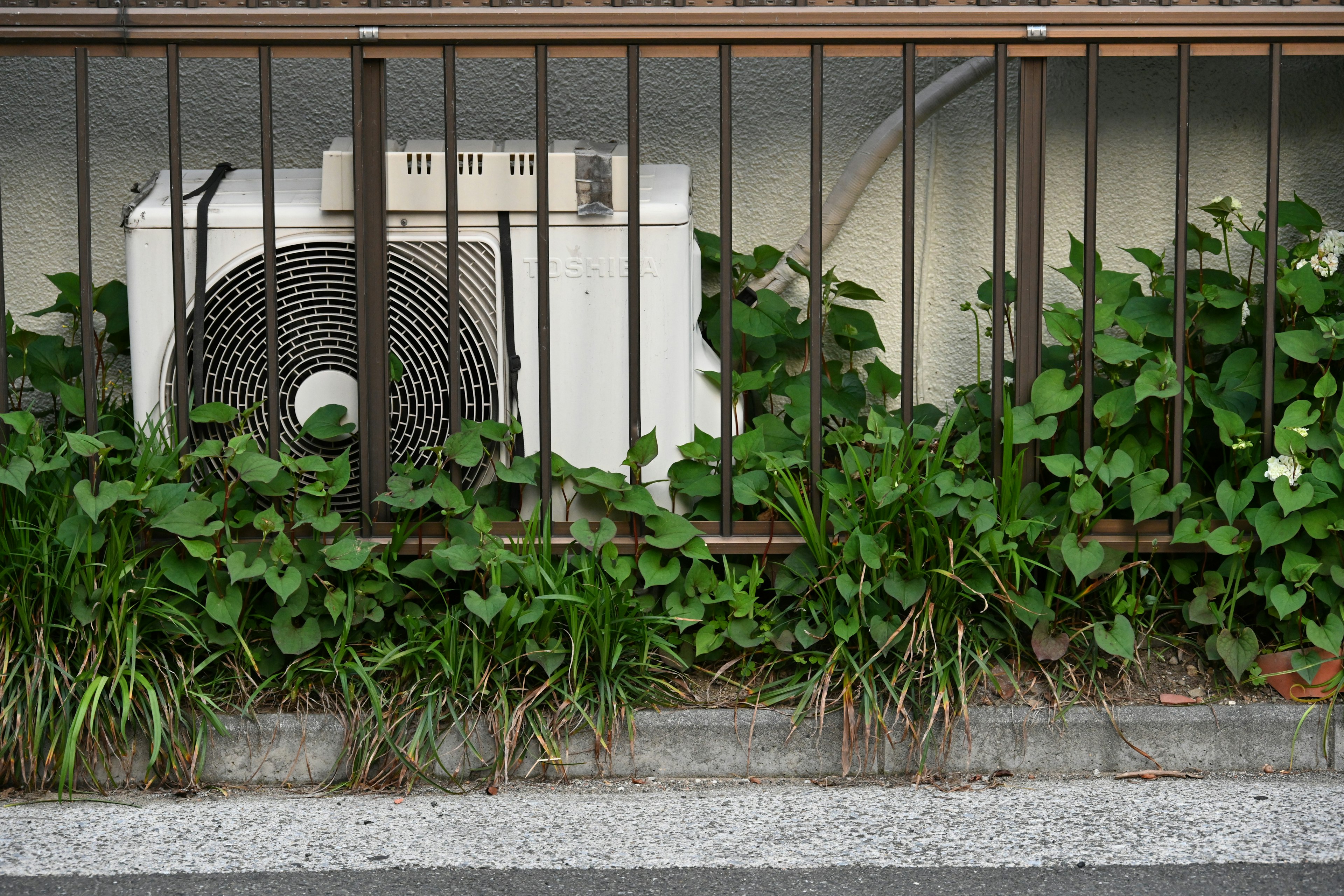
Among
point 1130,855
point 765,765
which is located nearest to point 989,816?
point 1130,855

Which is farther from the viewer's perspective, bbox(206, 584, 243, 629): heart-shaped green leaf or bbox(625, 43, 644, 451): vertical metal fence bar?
bbox(625, 43, 644, 451): vertical metal fence bar

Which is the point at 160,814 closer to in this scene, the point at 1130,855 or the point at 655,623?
the point at 655,623

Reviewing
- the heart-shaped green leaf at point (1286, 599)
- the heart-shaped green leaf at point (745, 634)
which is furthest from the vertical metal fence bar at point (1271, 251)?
the heart-shaped green leaf at point (745, 634)

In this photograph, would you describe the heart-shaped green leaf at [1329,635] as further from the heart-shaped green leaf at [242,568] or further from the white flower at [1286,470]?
the heart-shaped green leaf at [242,568]

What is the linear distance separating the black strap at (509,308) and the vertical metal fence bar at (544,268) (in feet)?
0.16

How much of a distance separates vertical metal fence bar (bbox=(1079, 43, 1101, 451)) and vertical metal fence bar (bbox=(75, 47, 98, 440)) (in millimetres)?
2231

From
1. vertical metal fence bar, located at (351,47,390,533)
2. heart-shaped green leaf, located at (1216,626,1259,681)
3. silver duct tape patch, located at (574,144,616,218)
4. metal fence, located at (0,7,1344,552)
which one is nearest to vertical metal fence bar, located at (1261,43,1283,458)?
metal fence, located at (0,7,1344,552)

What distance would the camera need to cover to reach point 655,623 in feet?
9.08

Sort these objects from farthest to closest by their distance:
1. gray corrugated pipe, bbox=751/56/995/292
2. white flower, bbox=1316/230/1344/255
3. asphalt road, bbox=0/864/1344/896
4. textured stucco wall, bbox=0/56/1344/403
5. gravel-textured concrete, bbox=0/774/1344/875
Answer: textured stucco wall, bbox=0/56/1344/403 < gray corrugated pipe, bbox=751/56/995/292 < white flower, bbox=1316/230/1344/255 < gravel-textured concrete, bbox=0/774/1344/875 < asphalt road, bbox=0/864/1344/896

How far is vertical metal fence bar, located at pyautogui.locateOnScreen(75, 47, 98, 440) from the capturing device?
2721mm

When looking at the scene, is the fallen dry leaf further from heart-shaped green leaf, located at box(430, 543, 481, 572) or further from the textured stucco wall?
heart-shaped green leaf, located at box(430, 543, 481, 572)

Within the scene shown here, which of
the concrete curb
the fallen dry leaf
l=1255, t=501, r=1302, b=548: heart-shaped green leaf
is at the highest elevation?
l=1255, t=501, r=1302, b=548: heart-shaped green leaf

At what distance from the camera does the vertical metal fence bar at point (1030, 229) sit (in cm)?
279

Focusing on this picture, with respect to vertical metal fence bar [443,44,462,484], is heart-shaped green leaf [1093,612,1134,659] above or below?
below
